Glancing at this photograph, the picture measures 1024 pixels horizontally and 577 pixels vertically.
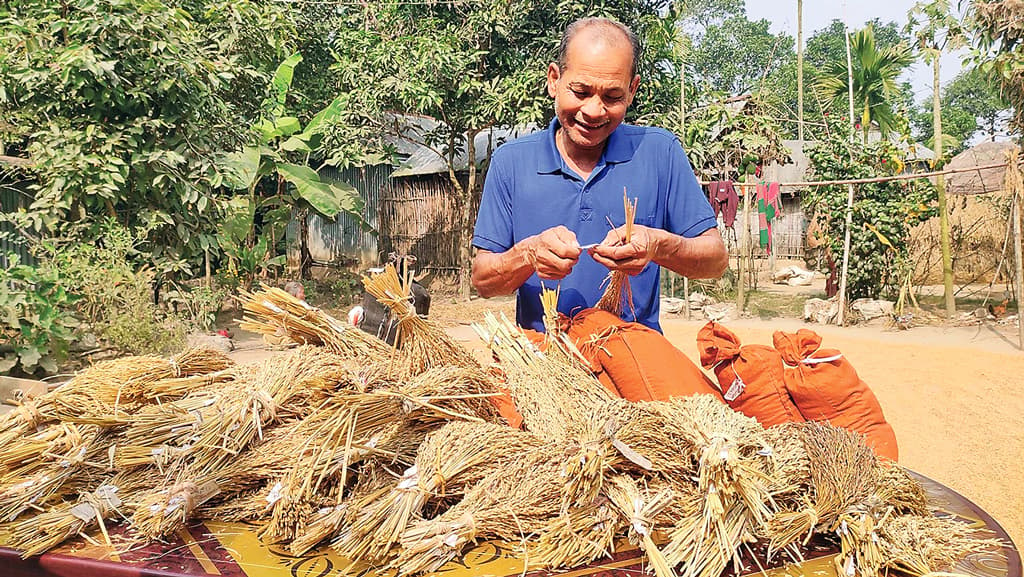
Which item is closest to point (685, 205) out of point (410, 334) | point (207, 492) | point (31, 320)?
point (410, 334)

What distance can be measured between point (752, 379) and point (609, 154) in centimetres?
76

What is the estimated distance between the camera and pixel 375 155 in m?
11.5

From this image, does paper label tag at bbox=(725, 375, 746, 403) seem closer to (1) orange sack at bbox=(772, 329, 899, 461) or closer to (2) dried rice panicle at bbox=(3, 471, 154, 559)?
(1) orange sack at bbox=(772, 329, 899, 461)

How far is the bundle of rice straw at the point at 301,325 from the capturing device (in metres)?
1.66

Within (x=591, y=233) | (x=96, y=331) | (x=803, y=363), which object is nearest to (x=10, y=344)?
(x=96, y=331)

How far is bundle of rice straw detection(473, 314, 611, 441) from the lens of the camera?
54.6 inches

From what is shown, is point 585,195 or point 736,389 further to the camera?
point 585,195

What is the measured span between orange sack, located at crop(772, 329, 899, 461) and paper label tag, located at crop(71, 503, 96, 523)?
1472 mm

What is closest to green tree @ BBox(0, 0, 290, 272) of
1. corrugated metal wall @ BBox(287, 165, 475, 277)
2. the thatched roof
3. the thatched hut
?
corrugated metal wall @ BBox(287, 165, 475, 277)

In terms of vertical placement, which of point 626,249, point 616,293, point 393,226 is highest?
point 626,249

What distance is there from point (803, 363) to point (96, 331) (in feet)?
20.4

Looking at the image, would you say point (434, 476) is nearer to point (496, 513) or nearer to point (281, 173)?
point (496, 513)

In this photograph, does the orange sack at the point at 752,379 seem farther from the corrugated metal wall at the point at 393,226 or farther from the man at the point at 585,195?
the corrugated metal wall at the point at 393,226

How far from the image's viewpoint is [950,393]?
6.40 metres
